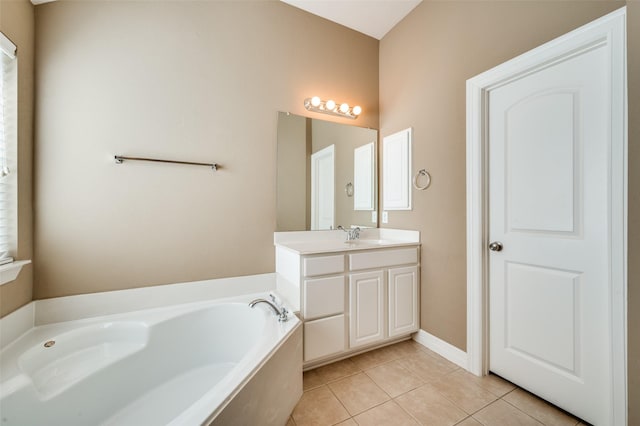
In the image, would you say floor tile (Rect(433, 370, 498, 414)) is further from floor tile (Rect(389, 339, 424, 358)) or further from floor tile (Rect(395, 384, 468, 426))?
floor tile (Rect(389, 339, 424, 358))

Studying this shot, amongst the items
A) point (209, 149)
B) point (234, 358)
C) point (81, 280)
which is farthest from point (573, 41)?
point (81, 280)

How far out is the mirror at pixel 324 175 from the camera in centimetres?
212

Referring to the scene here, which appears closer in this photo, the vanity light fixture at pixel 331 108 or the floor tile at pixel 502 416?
the floor tile at pixel 502 416

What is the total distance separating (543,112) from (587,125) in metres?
0.23

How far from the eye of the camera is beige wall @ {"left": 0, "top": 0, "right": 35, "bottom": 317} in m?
1.30

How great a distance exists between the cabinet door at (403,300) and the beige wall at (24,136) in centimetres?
229

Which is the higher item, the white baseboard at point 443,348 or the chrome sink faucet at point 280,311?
the chrome sink faucet at point 280,311

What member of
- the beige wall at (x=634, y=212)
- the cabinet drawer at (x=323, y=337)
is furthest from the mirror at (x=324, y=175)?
the beige wall at (x=634, y=212)

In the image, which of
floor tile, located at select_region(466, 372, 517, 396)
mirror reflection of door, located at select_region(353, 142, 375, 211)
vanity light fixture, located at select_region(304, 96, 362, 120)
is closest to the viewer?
floor tile, located at select_region(466, 372, 517, 396)

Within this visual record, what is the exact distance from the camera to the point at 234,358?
164cm

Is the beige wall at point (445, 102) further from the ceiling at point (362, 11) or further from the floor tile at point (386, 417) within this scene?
the floor tile at point (386, 417)

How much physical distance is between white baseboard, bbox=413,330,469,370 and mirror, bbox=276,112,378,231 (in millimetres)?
1066

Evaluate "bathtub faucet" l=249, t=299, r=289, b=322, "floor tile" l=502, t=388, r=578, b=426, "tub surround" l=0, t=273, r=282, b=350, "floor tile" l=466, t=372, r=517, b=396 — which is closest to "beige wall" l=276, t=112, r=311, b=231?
"tub surround" l=0, t=273, r=282, b=350

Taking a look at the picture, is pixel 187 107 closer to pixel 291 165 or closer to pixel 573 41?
pixel 291 165
